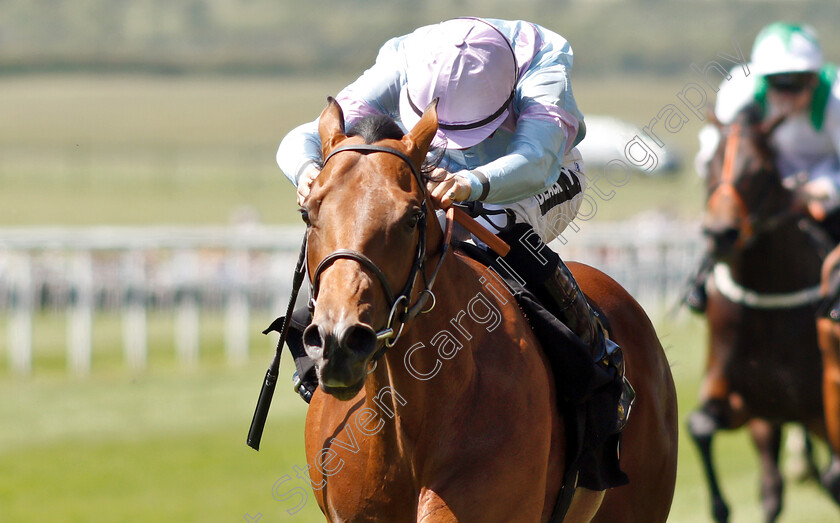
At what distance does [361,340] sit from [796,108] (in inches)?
214

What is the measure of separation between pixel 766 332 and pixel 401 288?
14.8 ft

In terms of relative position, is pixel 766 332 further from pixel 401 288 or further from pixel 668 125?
pixel 401 288

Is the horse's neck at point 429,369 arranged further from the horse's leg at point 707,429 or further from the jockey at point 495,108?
the horse's leg at point 707,429

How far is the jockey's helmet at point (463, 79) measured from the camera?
3229 mm

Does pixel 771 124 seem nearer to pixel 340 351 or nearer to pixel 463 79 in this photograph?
pixel 463 79

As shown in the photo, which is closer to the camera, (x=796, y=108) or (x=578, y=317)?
(x=578, y=317)

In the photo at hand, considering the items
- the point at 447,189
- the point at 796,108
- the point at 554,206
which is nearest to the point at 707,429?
the point at 796,108

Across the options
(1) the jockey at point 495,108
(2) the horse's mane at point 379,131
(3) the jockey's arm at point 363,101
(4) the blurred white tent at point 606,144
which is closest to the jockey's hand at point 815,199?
(1) the jockey at point 495,108

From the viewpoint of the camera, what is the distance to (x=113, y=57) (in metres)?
54.8

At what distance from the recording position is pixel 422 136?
A: 2746 millimetres

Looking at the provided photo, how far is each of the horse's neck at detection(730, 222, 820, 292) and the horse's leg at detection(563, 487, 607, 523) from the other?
3448 mm

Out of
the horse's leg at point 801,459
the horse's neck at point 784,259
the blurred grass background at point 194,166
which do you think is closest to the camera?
the horse's neck at point 784,259

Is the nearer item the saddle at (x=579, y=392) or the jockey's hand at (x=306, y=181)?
the jockey's hand at (x=306, y=181)

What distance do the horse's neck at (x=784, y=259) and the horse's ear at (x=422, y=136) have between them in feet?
14.0
